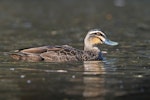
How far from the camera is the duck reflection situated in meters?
12.2

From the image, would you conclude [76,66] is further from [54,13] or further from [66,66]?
[54,13]

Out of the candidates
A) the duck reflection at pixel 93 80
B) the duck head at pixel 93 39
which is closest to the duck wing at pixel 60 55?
the duck reflection at pixel 93 80

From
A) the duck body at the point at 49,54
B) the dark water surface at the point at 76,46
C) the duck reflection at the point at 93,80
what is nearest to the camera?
the duck reflection at the point at 93,80

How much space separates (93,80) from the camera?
1371cm

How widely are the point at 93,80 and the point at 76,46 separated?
6.32m

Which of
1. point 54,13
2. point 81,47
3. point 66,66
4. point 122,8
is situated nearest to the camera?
point 66,66

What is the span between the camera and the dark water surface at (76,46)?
12586 mm

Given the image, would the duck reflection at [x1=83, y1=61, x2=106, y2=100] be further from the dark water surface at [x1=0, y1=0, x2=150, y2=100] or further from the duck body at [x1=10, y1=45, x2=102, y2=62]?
the duck body at [x1=10, y1=45, x2=102, y2=62]

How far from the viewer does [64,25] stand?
26.8 m

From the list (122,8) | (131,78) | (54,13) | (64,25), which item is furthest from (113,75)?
(122,8)

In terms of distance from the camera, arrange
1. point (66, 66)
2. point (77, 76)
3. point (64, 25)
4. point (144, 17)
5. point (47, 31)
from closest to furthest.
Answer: point (77, 76) < point (66, 66) < point (47, 31) < point (64, 25) < point (144, 17)

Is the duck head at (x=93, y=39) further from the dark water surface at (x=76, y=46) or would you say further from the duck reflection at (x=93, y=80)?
the duck reflection at (x=93, y=80)

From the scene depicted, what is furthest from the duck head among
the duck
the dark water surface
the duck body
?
the duck body

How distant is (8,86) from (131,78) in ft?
8.09
